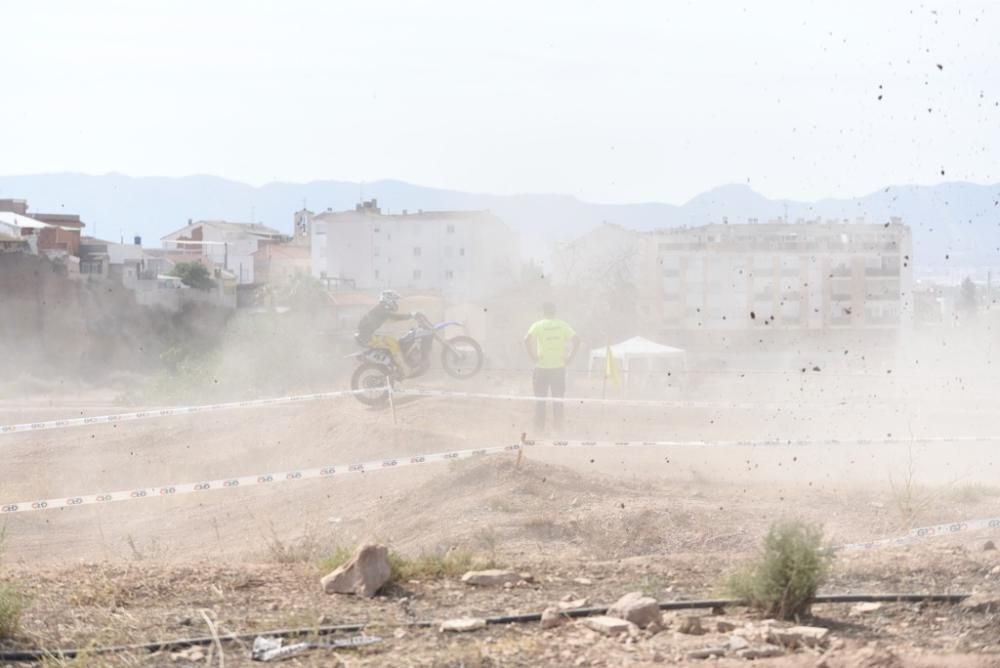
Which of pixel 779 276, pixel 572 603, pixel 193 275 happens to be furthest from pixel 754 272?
pixel 572 603

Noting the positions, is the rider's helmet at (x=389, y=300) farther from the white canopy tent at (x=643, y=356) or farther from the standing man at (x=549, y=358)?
the white canopy tent at (x=643, y=356)

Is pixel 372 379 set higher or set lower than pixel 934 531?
higher

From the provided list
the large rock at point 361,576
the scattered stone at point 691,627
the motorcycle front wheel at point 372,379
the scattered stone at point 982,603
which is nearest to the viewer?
the scattered stone at point 691,627

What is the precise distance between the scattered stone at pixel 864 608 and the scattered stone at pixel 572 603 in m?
1.85

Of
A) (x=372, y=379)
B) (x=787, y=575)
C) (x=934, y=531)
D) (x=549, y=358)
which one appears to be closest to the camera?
(x=787, y=575)

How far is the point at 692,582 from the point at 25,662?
4851 millimetres

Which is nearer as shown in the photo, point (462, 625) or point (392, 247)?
point (462, 625)

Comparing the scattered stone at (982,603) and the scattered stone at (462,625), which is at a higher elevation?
the scattered stone at (982,603)

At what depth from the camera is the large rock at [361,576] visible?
30.6ft

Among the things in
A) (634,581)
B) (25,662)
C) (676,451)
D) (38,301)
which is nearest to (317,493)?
(676,451)

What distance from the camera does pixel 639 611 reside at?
852 centimetres

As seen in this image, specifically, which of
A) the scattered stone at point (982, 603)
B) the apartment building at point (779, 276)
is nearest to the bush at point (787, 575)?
the scattered stone at point (982, 603)

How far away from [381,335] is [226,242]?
9109 cm

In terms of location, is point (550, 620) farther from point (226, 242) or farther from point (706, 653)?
point (226, 242)
